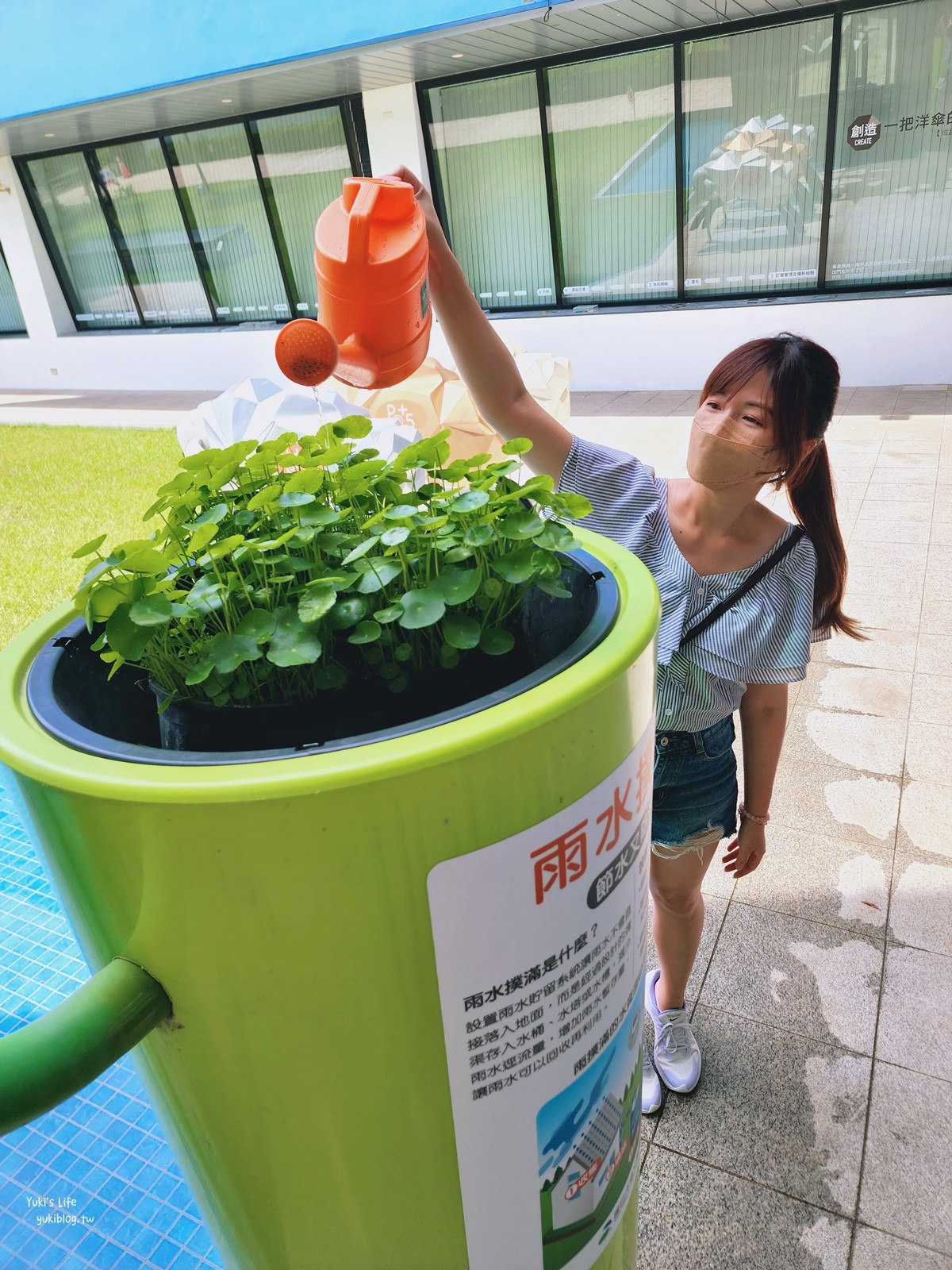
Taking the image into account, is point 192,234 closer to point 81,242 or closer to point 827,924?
point 81,242

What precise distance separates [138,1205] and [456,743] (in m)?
1.44

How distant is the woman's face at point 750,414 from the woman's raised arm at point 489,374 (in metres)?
0.28

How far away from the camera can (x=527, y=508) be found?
91 centimetres

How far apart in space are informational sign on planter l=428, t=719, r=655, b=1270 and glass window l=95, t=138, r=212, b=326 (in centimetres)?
1198

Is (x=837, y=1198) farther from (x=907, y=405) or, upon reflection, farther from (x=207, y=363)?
(x=207, y=363)

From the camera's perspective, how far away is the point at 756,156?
791cm

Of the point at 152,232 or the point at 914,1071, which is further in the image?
the point at 152,232

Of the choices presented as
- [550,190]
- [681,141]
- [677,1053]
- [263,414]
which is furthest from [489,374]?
[550,190]

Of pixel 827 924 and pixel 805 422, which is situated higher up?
pixel 805 422

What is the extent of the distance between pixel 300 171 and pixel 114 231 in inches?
121

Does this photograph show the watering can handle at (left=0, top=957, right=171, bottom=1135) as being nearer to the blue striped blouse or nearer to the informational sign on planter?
the informational sign on planter

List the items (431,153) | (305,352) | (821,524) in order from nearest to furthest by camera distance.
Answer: (305,352) → (821,524) → (431,153)

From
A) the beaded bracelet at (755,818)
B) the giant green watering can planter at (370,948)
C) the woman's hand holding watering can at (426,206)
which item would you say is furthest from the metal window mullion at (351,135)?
the giant green watering can planter at (370,948)

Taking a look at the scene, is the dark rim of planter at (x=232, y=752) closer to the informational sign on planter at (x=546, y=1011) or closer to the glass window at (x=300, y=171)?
the informational sign on planter at (x=546, y=1011)
